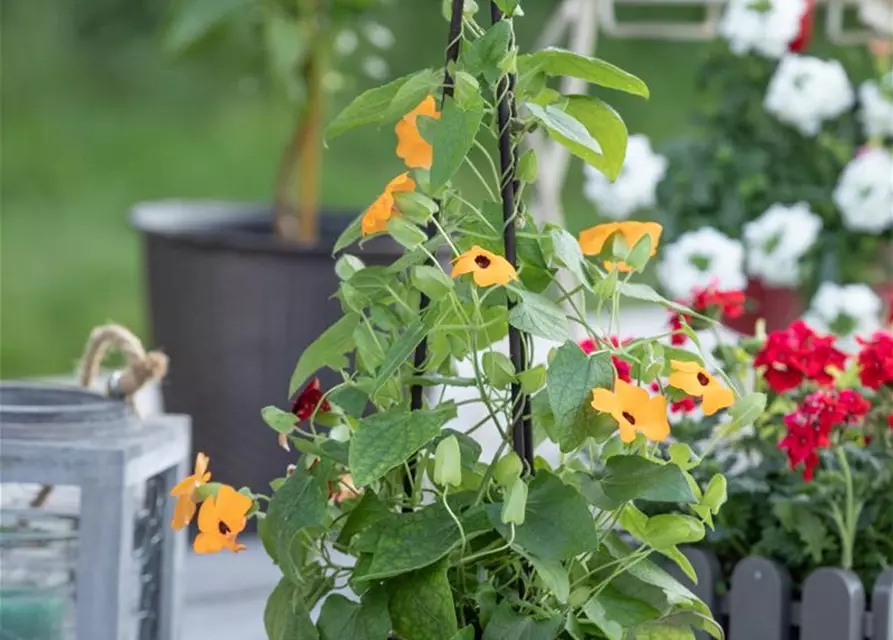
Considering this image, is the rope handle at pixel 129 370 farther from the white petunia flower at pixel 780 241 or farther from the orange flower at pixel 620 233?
the white petunia flower at pixel 780 241

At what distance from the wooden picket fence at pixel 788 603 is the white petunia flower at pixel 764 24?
1461 mm

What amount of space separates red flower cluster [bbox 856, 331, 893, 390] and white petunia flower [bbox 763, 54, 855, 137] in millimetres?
1321

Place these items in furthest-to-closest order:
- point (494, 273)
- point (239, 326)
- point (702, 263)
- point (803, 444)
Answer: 1. point (702, 263)
2. point (239, 326)
3. point (803, 444)
4. point (494, 273)

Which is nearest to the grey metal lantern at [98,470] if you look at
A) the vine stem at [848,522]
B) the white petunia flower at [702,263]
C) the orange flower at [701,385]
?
the orange flower at [701,385]

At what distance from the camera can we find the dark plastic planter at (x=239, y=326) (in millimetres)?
2242

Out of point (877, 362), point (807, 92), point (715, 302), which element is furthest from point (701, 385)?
point (807, 92)

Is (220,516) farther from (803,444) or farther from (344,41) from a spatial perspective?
(344,41)

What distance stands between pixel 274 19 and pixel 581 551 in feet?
5.47

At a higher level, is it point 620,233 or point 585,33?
point 585,33

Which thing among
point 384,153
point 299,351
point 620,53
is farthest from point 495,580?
point 620,53

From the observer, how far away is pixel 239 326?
2.29 metres

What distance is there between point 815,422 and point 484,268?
0.50 m

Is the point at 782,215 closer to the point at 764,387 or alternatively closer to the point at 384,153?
the point at 764,387

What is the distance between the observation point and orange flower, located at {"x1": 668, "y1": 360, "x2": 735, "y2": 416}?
104 centimetres
